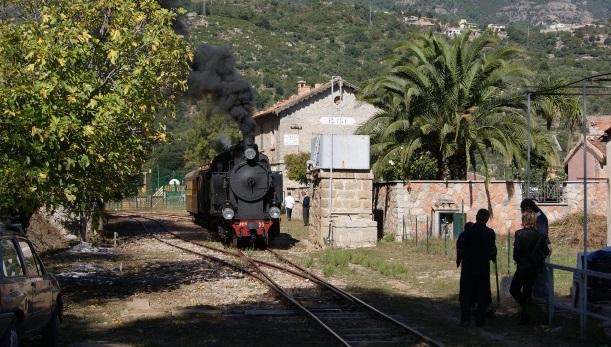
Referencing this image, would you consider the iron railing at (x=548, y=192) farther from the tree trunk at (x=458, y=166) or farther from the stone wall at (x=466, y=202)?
the tree trunk at (x=458, y=166)

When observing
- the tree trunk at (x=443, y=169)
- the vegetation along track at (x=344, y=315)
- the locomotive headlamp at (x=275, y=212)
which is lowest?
the vegetation along track at (x=344, y=315)

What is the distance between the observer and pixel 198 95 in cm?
2891

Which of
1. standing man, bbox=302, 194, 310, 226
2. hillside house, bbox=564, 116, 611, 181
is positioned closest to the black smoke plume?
standing man, bbox=302, 194, 310, 226

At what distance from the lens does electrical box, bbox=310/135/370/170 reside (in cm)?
2728

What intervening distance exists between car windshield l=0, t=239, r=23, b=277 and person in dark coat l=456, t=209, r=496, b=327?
635cm

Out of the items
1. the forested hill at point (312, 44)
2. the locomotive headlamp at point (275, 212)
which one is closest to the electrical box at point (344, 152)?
the locomotive headlamp at point (275, 212)

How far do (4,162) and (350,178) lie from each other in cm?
1622

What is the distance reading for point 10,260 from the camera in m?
9.48

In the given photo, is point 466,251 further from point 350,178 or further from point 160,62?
point 350,178

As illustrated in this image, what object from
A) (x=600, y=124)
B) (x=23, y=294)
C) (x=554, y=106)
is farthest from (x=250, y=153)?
(x=600, y=124)

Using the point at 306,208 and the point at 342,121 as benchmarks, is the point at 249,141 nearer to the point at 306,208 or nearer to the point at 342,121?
the point at 306,208

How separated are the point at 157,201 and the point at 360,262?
5360cm

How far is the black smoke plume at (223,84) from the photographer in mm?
27844

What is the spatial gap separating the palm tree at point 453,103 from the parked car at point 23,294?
21916 mm
